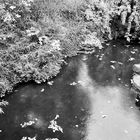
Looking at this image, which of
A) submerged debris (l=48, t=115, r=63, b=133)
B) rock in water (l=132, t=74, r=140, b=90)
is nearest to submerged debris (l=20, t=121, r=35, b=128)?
submerged debris (l=48, t=115, r=63, b=133)

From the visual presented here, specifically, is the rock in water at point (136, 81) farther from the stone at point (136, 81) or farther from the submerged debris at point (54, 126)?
the submerged debris at point (54, 126)

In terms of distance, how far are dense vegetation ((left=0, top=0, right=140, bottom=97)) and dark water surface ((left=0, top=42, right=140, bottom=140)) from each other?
0.71 meters

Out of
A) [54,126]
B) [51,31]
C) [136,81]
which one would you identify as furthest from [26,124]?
[51,31]

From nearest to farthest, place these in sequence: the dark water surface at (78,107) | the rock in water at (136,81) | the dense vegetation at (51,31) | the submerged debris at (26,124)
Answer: the dark water surface at (78,107)
the submerged debris at (26,124)
the rock in water at (136,81)
the dense vegetation at (51,31)

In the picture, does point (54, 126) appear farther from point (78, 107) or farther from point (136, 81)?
point (136, 81)

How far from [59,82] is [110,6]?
21.1 feet

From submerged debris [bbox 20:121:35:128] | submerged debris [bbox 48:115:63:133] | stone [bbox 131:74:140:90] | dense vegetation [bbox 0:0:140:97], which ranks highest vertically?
dense vegetation [bbox 0:0:140:97]

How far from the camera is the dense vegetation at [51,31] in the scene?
11.3m

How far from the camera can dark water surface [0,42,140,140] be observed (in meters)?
8.89

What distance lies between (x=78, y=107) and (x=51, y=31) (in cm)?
458

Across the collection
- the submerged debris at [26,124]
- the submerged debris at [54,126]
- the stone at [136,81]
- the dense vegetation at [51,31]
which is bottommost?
the submerged debris at [54,126]

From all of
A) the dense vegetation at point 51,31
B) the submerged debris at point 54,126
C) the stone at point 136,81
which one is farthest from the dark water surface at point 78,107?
the dense vegetation at point 51,31

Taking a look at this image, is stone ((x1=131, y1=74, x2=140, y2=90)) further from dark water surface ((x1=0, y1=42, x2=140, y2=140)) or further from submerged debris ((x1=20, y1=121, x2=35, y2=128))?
submerged debris ((x1=20, y1=121, x2=35, y2=128))

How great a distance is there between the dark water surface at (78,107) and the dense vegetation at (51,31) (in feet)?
2.32
